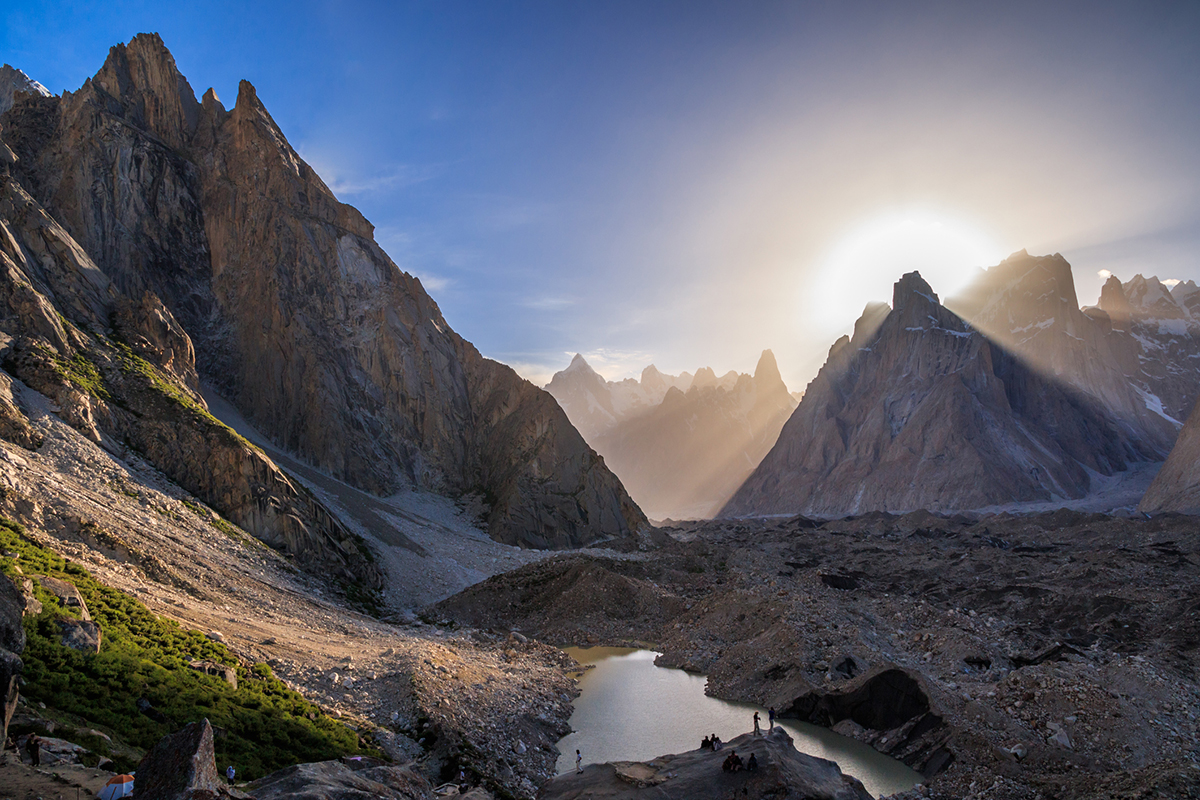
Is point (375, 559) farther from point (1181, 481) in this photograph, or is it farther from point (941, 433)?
point (941, 433)

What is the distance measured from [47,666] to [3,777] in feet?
24.9

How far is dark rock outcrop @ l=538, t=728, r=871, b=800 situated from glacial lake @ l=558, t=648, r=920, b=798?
6529 millimetres

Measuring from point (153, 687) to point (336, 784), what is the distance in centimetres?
851

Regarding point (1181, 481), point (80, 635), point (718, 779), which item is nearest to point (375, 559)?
point (80, 635)

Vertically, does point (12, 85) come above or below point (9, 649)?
above

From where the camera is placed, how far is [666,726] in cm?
2834

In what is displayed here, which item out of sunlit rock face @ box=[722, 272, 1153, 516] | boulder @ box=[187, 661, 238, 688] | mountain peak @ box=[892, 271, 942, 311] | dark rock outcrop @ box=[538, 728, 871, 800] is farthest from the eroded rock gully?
mountain peak @ box=[892, 271, 942, 311]

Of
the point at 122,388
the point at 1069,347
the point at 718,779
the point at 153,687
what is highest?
the point at 1069,347

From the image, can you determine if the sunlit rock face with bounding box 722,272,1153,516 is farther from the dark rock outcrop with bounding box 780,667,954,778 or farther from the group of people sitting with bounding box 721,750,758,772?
the group of people sitting with bounding box 721,750,758,772

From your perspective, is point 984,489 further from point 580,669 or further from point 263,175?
point 263,175

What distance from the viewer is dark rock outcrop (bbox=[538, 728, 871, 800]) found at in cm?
1554

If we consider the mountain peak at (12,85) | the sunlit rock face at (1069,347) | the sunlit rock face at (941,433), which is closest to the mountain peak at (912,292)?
the sunlit rock face at (941,433)

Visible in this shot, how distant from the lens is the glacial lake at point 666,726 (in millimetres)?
24109

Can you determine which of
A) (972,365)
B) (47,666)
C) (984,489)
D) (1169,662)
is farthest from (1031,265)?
(47,666)
